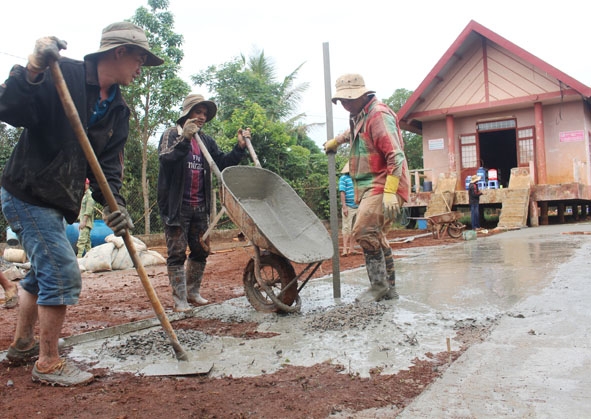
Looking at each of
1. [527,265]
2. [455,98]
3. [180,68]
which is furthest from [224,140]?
[527,265]

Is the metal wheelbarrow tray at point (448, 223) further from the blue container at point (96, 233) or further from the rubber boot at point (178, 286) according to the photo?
the rubber boot at point (178, 286)

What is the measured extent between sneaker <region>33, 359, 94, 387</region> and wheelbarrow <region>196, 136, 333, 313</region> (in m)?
1.46

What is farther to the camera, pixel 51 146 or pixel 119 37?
pixel 119 37

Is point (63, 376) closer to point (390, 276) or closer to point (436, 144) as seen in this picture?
point (390, 276)

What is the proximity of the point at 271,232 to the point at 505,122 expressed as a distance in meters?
15.2

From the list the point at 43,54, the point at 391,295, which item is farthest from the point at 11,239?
the point at 43,54

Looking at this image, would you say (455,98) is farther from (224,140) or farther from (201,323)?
(201,323)

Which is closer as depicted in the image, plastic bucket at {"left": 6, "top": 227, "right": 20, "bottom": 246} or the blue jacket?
the blue jacket

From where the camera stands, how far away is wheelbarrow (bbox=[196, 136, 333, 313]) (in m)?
3.64

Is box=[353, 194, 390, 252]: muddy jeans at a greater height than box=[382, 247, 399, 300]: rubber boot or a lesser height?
greater

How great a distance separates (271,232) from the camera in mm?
3971

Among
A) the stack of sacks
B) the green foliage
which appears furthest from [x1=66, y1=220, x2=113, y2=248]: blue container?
the green foliage

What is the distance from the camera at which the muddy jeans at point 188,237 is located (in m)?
4.18

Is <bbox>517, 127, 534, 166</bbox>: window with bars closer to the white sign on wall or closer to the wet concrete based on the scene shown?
the white sign on wall
